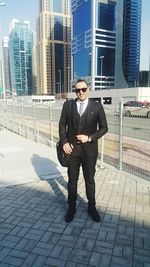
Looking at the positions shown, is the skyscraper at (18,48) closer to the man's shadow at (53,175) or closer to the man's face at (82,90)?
the man's shadow at (53,175)

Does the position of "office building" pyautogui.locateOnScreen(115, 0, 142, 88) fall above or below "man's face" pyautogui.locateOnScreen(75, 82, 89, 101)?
above

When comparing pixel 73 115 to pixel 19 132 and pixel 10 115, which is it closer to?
pixel 19 132

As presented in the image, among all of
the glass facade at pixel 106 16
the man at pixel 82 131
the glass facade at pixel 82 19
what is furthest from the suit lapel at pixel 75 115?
the glass facade at pixel 82 19

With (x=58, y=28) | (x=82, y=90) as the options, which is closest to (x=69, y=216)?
(x=82, y=90)

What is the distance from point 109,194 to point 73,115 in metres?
1.99

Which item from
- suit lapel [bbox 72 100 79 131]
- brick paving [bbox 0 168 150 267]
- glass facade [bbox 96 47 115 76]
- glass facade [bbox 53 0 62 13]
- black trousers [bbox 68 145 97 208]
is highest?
glass facade [bbox 53 0 62 13]

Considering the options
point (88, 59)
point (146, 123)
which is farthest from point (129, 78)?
point (146, 123)

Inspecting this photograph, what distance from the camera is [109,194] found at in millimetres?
4609

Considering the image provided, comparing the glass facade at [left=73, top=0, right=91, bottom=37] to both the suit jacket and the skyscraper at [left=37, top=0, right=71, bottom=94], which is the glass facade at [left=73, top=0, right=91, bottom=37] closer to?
the skyscraper at [left=37, top=0, right=71, bottom=94]

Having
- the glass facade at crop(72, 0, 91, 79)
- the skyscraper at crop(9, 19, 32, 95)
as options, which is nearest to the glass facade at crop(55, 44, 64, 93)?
the glass facade at crop(72, 0, 91, 79)

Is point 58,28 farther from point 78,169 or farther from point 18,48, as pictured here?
point 78,169

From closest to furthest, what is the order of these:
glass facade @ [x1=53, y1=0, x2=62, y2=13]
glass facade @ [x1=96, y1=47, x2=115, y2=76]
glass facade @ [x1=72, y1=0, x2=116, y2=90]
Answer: glass facade @ [x1=72, y1=0, x2=116, y2=90]
glass facade @ [x1=96, y1=47, x2=115, y2=76]
glass facade @ [x1=53, y1=0, x2=62, y2=13]

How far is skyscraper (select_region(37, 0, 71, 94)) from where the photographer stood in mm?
117125

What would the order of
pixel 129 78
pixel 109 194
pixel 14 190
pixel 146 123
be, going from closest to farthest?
pixel 109 194 → pixel 14 190 → pixel 146 123 → pixel 129 78
